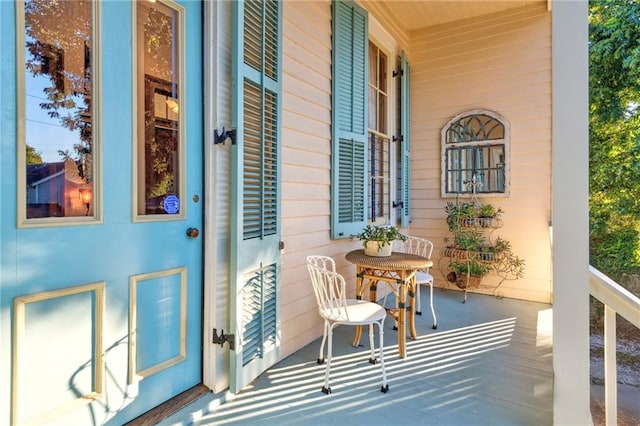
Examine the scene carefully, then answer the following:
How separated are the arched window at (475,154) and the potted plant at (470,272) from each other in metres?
0.92

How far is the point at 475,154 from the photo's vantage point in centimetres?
445

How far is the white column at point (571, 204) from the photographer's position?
4.99 feet

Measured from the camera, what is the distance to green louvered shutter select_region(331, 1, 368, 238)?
122 inches

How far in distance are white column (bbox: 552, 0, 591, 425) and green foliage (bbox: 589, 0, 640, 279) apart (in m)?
4.39

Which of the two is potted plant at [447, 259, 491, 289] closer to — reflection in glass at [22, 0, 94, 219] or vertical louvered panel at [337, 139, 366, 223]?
vertical louvered panel at [337, 139, 366, 223]

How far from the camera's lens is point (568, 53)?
5.05 ft

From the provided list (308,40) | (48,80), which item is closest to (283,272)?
(48,80)

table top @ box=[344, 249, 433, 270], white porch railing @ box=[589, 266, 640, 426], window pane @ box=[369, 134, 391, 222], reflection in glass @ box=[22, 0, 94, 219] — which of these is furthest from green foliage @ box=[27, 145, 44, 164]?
window pane @ box=[369, 134, 391, 222]

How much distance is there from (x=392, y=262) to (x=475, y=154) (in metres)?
2.66

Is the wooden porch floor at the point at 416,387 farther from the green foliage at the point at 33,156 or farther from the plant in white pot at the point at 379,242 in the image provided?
the green foliage at the point at 33,156

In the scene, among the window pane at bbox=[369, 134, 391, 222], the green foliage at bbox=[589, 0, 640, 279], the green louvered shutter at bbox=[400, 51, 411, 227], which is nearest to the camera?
the window pane at bbox=[369, 134, 391, 222]

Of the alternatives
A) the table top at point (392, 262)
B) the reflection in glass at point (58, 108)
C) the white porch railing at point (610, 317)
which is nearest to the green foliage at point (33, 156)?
the reflection in glass at point (58, 108)

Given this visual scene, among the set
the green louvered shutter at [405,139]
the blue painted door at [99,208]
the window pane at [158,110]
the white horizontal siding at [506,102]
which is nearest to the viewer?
the blue painted door at [99,208]

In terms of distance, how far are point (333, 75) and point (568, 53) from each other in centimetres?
191
